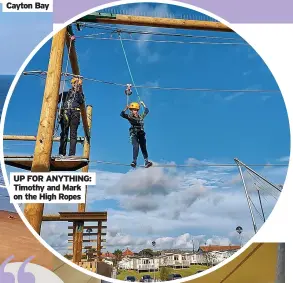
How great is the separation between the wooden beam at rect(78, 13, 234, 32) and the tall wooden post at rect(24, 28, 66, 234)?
0.34m

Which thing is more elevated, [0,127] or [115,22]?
[115,22]

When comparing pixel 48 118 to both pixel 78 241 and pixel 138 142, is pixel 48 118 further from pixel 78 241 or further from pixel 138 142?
pixel 78 241

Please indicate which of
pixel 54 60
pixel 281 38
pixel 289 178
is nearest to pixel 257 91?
pixel 281 38

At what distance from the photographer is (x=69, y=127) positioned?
4.46m

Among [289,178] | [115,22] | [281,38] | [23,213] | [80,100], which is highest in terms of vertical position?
[115,22]

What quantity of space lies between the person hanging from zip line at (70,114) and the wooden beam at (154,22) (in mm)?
612

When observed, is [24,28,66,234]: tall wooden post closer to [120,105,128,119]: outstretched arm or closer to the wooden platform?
the wooden platform

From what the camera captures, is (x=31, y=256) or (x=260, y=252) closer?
(x=31, y=256)

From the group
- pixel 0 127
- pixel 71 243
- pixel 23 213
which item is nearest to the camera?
pixel 23 213

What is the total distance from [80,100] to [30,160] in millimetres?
743

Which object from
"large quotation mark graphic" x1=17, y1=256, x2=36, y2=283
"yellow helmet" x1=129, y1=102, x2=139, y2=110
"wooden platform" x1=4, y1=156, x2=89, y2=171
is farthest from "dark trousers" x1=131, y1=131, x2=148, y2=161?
"large quotation mark graphic" x1=17, y1=256, x2=36, y2=283

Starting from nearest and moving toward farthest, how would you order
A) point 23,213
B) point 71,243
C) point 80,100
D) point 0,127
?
point 23,213 < point 0,127 < point 80,100 < point 71,243

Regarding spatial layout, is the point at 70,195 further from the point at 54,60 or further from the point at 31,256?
the point at 54,60

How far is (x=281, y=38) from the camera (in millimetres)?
4066
